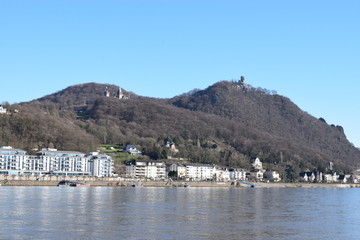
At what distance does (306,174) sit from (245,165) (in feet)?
74.2

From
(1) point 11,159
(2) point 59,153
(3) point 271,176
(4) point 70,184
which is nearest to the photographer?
(4) point 70,184

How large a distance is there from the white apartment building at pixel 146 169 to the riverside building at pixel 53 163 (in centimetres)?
Result: 1017

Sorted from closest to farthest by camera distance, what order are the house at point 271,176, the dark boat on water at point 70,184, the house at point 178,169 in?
the dark boat on water at point 70,184 < the house at point 178,169 < the house at point 271,176

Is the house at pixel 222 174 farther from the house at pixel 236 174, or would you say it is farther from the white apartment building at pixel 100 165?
the white apartment building at pixel 100 165

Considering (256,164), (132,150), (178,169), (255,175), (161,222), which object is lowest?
(161,222)

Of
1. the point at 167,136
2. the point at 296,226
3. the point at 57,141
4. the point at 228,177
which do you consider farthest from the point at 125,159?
the point at 296,226

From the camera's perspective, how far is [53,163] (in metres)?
119

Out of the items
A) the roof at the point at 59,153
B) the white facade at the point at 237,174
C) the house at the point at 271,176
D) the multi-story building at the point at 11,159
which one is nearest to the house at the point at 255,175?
the house at the point at 271,176

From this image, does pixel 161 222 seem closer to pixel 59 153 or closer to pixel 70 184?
pixel 70 184

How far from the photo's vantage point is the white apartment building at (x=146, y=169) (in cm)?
13688

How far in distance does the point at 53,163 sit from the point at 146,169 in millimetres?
27615

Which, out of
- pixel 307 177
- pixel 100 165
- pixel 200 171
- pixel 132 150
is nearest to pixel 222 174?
pixel 200 171

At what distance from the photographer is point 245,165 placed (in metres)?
179

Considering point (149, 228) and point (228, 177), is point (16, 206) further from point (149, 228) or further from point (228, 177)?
point (228, 177)
